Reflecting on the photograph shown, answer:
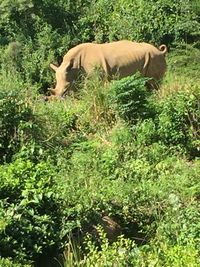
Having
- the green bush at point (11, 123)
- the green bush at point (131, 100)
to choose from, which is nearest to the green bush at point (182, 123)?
the green bush at point (131, 100)

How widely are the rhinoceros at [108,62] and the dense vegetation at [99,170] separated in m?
0.63

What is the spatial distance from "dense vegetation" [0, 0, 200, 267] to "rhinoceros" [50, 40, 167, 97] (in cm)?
63

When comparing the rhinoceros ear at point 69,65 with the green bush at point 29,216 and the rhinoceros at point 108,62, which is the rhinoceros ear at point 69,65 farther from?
the green bush at point 29,216

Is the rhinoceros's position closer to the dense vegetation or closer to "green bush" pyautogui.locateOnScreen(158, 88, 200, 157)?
the dense vegetation

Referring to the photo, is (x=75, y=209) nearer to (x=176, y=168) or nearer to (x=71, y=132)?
(x=176, y=168)

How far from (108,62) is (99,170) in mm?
4162

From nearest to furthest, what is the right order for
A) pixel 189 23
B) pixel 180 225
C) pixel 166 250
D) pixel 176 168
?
1. pixel 166 250
2. pixel 180 225
3. pixel 176 168
4. pixel 189 23

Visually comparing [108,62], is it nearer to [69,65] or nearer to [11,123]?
[69,65]

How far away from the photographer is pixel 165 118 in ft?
31.3

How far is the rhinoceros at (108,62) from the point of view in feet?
40.3

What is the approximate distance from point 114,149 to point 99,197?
6.32 ft

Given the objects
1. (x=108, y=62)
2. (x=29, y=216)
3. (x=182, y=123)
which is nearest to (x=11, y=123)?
(x=182, y=123)

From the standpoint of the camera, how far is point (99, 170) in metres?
8.55

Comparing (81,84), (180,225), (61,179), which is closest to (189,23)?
(81,84)
